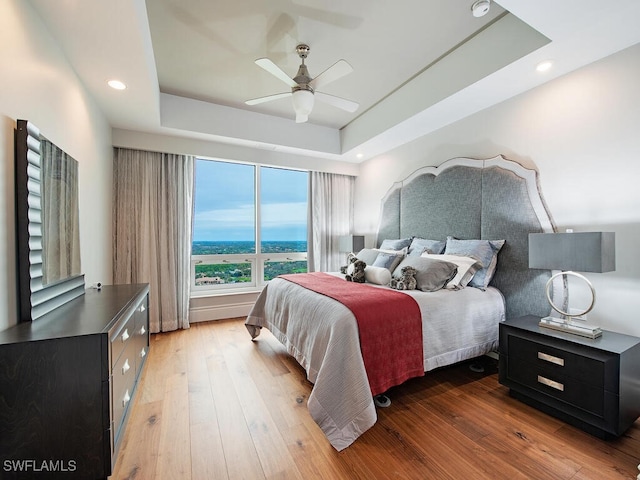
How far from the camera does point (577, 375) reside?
72.1 inches

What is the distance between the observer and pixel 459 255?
2.88 meters

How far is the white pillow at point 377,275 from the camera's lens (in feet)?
9.49

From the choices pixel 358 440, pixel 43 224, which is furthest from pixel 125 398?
pixel 358 440

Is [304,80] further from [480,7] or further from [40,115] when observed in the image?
[40,115]

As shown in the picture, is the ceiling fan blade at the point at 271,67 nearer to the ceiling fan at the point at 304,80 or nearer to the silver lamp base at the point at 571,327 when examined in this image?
the ceiling fan at the point at 304,80

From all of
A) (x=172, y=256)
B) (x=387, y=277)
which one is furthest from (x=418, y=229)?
(x=172, y=256)

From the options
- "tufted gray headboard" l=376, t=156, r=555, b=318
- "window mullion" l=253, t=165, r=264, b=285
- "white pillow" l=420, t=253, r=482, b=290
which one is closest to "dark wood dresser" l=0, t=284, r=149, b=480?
"white pillow" l=420, t=253, r=482, b=290

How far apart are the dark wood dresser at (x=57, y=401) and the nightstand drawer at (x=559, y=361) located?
2546mm

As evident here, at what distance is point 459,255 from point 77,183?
3.35 m

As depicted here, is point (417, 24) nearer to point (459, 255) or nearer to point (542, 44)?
point (542, 44)

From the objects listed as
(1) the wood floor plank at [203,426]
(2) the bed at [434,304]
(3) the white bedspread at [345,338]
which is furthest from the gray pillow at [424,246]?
(1) the wood floor plank at [203,426]

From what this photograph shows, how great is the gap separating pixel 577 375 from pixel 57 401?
9.14 ft

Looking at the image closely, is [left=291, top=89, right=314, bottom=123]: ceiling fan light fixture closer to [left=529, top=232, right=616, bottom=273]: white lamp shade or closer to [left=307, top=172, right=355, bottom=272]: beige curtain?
[left=529, top=232, right=616, bottom=273]: white lamp shade

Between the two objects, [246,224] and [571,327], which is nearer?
[571,327]
